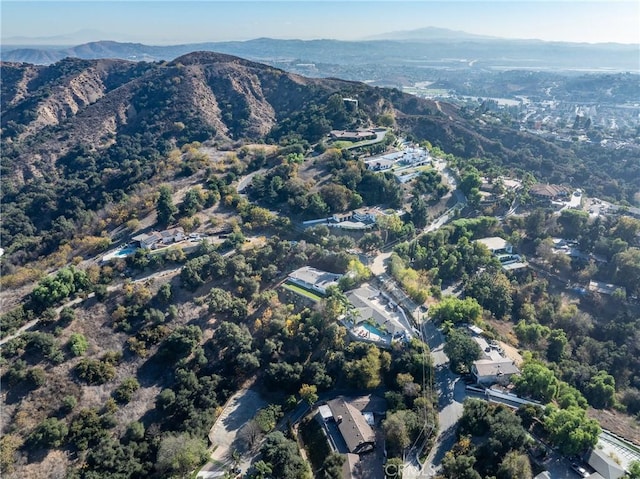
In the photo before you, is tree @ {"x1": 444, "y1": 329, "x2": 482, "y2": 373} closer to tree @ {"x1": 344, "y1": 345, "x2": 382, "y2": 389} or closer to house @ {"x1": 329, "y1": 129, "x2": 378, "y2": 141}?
tree @ {"x1": 344, "y1": 345, "x2": 382, "y2": 389}

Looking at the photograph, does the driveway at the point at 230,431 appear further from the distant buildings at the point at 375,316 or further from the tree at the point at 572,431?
the tree at the point at 572,431

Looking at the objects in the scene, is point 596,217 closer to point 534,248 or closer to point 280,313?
point 534,248

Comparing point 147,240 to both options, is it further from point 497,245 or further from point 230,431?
point 497,245

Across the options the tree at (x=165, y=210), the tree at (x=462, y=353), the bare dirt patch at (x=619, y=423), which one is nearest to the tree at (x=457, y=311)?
the tree at (x=462, y=353)

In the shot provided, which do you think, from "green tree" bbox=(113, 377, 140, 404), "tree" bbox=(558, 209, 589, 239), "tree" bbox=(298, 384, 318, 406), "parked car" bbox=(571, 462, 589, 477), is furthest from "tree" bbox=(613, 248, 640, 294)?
"green tree" bbox=(113, 377, 140, 404)

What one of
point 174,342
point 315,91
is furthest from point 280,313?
point 315,91
